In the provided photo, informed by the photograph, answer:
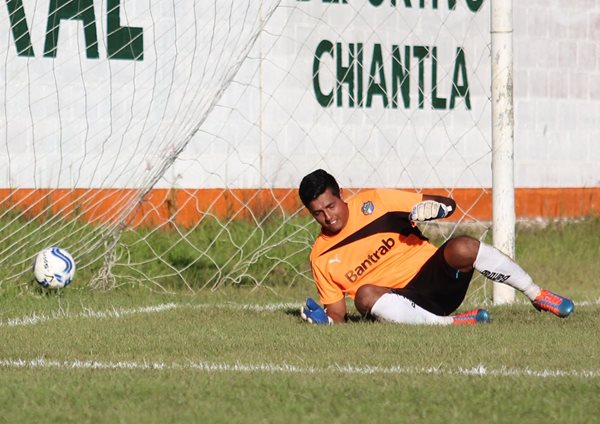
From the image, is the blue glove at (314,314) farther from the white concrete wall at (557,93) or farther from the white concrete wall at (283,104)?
the white concrete wall at (557,93)

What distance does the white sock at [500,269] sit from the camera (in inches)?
291

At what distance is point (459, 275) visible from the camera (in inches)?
294

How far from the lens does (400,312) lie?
740cm

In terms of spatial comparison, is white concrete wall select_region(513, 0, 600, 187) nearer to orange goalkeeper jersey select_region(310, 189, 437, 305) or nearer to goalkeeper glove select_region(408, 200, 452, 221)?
orange goalkeeper jersey select_region(310, 189, 437, 305)

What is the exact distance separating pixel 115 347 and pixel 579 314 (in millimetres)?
2746

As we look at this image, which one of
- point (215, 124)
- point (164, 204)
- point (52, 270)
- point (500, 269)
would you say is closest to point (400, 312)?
point (500, 269)

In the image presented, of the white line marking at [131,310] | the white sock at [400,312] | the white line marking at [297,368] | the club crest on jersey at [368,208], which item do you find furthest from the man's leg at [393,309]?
the white line marking at [297,368]

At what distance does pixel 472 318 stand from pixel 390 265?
0.51 meters

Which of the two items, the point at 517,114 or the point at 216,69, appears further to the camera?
the point at 517,114

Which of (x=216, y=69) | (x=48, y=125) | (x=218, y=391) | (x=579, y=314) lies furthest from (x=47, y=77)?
(x=218, y=391)

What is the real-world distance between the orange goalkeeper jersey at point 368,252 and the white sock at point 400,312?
0.61 feet

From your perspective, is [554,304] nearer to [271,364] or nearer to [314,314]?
[314,314]

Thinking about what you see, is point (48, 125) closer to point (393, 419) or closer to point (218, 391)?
point (218, 391)

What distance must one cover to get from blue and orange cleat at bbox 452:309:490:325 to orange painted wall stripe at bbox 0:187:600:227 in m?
2.80
